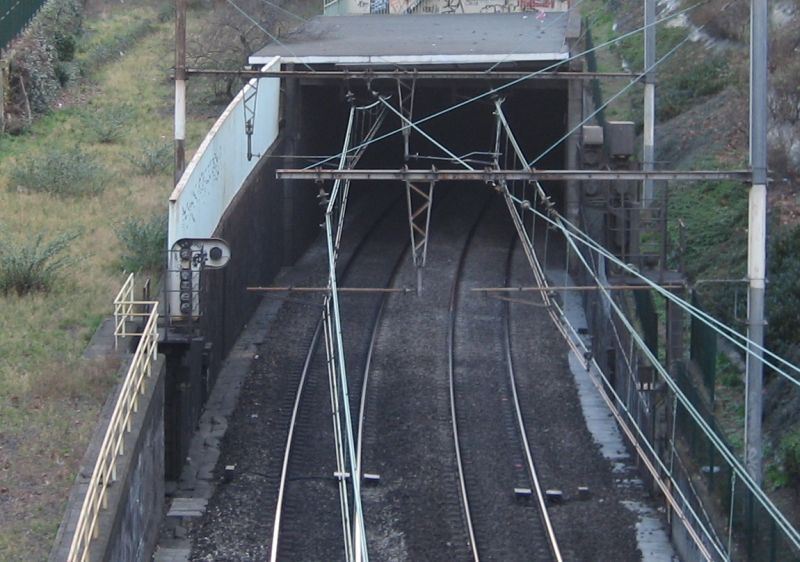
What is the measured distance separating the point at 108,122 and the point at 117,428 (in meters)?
18.1

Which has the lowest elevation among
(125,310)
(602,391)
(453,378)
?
(453,378)

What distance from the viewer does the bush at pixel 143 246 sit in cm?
1825

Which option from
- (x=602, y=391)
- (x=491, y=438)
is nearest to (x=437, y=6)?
(x=491, y=438)

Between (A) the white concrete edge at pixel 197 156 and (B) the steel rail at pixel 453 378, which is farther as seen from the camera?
(A) the white concrete edge at pixel 197 156

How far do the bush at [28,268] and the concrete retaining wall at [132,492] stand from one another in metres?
3.29

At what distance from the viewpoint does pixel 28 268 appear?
1655 centimetres

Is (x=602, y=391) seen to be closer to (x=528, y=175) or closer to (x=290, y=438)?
(x=528, y=175)

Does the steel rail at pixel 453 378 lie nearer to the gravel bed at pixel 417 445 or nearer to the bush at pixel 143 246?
the gravel bed at pixel 417 445

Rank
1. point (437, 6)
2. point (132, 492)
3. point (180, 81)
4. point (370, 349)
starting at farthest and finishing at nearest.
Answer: point (437, 6), point (370, 349), point (180, 81), point (132, 492)

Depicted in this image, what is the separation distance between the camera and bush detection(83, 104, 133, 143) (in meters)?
27.9

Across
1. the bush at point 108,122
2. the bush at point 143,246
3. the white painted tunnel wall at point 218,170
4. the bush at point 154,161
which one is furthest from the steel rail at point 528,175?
the bush at point 108,122

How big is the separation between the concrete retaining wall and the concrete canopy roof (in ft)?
36.4

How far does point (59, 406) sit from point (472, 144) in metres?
24.0

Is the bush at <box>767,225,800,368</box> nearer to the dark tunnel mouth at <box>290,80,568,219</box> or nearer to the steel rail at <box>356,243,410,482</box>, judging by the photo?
the steel rail at <box>356,243,410,482</box>
